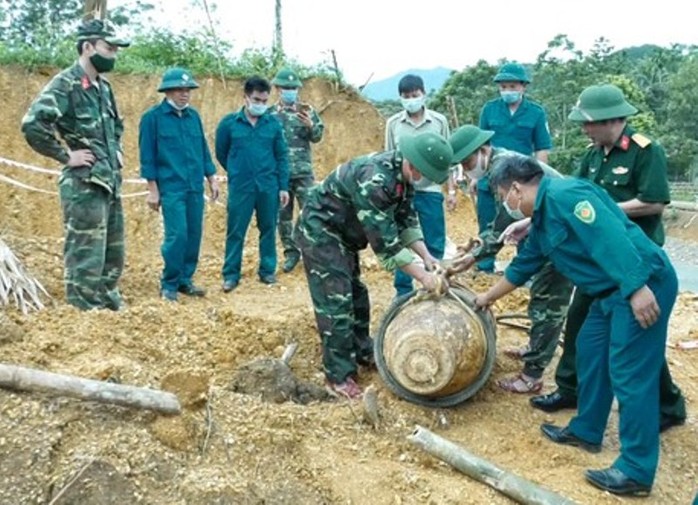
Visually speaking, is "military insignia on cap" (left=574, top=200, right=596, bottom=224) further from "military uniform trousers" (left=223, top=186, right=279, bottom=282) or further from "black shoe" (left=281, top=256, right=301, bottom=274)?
"black shoe" (left=281, top=256, right=301, bottom=274)

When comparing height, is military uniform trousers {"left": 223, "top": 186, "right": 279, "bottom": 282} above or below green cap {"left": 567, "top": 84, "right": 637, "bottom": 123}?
below

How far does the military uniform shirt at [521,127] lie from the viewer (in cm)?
693

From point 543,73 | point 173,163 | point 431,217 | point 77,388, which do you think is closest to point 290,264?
point 173,163

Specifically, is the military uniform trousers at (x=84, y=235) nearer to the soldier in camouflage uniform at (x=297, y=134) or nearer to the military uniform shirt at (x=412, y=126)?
the military uniform shirt at (x=412, y=126)

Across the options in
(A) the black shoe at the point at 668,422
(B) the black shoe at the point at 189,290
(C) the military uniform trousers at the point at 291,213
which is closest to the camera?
(A) the black shoe at the point at 668,422

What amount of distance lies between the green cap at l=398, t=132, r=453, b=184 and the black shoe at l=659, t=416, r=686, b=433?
1.92 meters

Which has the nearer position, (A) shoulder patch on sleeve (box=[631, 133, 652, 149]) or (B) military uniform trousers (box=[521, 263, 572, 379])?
(A) shoulder patch on sleeve (box=[631, 133, 652, 149])

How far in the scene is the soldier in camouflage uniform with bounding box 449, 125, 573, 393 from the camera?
176 inches

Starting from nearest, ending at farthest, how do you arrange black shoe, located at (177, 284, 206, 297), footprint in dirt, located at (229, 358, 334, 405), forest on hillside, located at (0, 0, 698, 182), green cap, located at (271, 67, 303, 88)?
footprint in dirt, located at (229, 358, 334, 405), black shoe, located at (177, 284, 206, 297), green cap, located at (271, 67, 303, 88), forest on hillside, located at (0, 0, 698, 182)

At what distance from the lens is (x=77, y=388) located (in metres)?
3.40

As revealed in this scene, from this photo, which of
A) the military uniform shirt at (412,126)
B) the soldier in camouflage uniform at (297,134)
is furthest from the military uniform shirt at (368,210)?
the soldier in camouflage uniform at (297,134)

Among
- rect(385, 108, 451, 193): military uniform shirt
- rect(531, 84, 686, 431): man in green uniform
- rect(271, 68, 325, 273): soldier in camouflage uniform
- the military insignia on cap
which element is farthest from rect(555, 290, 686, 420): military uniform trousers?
rect(271, 68, 325, 273): soldier in camouflage uniform

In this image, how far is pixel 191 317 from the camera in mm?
5281

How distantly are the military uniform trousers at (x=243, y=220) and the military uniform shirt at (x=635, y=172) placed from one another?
128 inches
